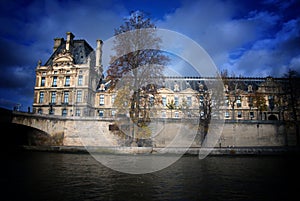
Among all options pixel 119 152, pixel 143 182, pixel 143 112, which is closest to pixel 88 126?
pixel 119 152

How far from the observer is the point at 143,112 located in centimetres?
2216

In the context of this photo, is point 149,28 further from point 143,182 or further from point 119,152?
point 143,182

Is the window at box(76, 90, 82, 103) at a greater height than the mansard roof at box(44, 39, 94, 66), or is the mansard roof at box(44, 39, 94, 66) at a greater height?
the mansard roof at box(44, 39, 94, 66)

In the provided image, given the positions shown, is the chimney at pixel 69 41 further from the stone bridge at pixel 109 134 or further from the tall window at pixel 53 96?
the stone bridge at pixel 109 134

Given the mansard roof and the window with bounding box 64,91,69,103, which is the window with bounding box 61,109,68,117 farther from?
the mansard roof

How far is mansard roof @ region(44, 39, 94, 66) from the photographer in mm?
44219

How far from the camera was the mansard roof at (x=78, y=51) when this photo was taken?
4422cm

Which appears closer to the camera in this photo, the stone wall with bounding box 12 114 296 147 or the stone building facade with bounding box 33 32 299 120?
the stone wall with bounding box 12 114 296 147

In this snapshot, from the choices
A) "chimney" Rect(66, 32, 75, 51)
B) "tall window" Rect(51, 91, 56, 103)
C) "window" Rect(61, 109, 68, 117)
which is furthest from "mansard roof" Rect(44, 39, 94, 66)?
"window" Rect(61, 109, 68, 117)

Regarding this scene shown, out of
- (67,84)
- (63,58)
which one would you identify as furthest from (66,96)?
(63,58)

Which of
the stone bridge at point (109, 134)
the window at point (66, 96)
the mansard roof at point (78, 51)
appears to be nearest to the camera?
the stone bridge at point (109, 134)

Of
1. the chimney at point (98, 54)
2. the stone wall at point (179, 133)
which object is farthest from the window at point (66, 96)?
the stone wall at point (179, 133)

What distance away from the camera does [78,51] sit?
4547 cm

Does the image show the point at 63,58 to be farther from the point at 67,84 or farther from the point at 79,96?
the point at 79,96
